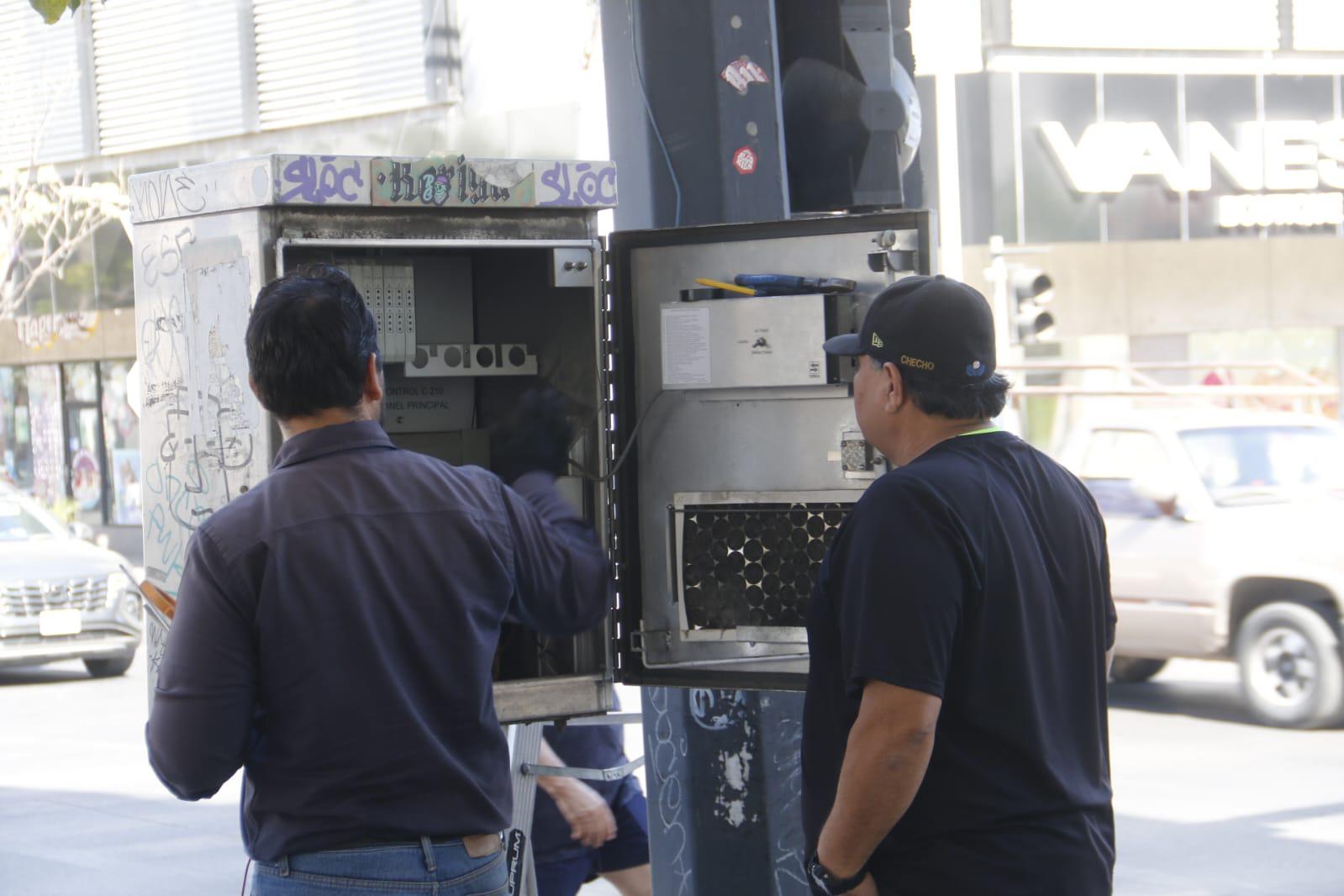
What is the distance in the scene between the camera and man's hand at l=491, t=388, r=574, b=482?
4152 millimetres

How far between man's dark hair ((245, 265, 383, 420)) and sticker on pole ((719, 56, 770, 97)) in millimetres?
1836

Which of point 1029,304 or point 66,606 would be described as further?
point 1029,304

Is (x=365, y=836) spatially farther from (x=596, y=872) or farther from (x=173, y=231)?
(x=596, y=872)

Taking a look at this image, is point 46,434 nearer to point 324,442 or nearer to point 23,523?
point 23,523

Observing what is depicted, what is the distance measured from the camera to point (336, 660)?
8.22ft

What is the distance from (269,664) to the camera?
250 centimetres

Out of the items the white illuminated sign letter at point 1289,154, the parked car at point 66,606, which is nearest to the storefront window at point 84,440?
the parked car at point 66,606

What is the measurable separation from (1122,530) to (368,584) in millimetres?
8031

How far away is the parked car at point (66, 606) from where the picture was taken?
Answer: 41.0 feet

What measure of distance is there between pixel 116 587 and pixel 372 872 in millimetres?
11002

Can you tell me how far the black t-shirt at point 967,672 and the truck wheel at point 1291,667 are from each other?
7.17 meters

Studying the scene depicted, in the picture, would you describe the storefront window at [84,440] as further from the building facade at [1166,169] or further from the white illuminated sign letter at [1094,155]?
the white illuminated sign letter at [1094,155]

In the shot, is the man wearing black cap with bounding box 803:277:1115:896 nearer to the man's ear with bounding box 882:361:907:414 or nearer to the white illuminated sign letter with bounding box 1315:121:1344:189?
the man's ear with bounding box 882:361:907:414

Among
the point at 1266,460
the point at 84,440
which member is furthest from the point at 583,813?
the point at 84,440
